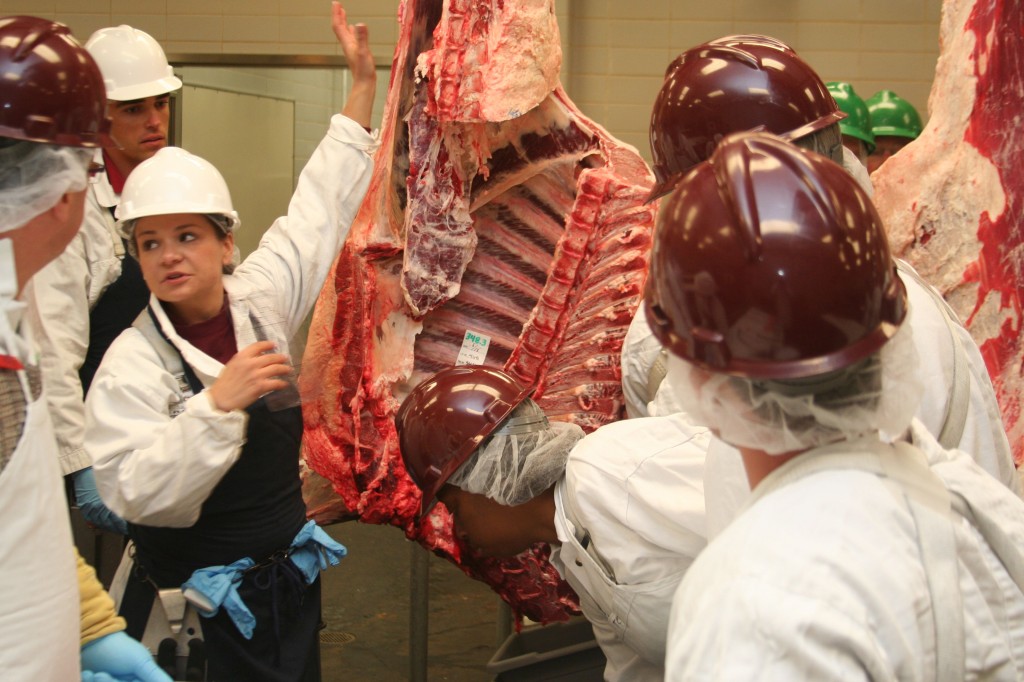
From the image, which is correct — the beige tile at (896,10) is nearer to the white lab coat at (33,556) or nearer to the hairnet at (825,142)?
the hairnet at (825,142)

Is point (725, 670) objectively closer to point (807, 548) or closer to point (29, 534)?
point (807, 548)

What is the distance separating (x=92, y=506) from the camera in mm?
2666

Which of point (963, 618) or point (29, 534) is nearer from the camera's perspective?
point (963, 618)

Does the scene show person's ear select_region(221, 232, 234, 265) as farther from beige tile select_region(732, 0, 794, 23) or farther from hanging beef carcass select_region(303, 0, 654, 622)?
beige tile select_region(732, 0, 794, 23)

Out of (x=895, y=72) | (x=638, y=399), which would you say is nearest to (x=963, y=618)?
(x=638, y=399)

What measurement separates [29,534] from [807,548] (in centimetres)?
96

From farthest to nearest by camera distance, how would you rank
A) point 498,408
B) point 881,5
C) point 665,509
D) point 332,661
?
point 881,5, point 332,661, point 498,408, point 665,509

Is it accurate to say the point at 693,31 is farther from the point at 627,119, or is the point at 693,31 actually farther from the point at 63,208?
the point at 63,208

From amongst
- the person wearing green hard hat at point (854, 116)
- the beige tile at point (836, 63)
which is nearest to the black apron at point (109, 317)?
the person wearing green hard hat at point (854, 116)

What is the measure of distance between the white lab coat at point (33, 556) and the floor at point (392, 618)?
217cm

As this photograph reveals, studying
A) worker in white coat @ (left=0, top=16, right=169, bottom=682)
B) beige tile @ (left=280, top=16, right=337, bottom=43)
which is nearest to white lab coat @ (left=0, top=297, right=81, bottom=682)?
worker in white coat @ (left=0, top=16, right=169, bottom=682)

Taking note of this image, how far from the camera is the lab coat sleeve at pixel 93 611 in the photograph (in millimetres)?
1807

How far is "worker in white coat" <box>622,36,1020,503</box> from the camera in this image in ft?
5.59

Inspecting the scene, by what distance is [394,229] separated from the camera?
3.12 meters
